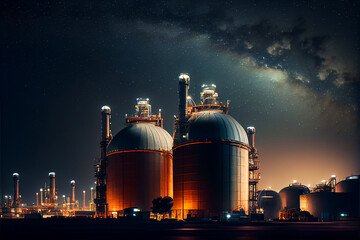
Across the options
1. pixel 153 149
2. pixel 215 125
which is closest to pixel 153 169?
pixel 153 149

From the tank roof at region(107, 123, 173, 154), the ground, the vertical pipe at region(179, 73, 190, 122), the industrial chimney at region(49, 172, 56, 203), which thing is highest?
the vertical pipe at region(179, 73, 190, 122)

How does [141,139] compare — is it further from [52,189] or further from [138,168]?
[52,189]

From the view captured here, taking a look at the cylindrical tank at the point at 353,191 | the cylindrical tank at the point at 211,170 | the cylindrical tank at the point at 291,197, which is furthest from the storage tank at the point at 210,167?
the cylindrical tank at the point at 291,197

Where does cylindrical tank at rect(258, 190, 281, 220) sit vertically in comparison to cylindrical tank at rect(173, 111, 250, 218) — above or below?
below

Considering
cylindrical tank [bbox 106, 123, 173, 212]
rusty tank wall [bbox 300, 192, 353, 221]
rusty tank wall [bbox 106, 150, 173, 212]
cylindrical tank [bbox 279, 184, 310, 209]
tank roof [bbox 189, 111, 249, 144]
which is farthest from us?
cylindrical tank [bbox 279, 184, 310, 209]

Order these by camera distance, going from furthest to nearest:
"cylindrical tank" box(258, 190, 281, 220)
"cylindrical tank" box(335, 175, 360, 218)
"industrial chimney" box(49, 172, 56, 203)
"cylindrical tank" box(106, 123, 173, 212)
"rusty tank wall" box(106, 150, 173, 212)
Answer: "industrial chimney" box(49, 172, 56, 203)
"cylindrical tank" box(258, 190, 281, 220)
"cylindrical tank" box(335, 175, 360, 218)
"cylindrical tank" box(106, 123, 173, 212)
"rusty tank wall" box(106, 150, 173, 212)

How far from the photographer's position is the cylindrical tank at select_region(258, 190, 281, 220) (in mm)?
90812

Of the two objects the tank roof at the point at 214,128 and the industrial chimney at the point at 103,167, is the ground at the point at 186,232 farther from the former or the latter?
the industrial chimney at the point at 103,167

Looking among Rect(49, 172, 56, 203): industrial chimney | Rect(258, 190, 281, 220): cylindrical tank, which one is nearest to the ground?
Rect(258, 190, 281, 220): cylindrical tank

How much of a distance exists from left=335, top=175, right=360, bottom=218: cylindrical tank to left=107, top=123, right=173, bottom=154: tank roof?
37.6 meters

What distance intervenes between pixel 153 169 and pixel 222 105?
57.0 feet

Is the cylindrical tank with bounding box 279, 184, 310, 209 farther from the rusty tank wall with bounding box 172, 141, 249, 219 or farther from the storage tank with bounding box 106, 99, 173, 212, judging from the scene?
the storage tank with bounding box 106, 99, 173, 212

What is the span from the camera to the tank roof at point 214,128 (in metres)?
69.8

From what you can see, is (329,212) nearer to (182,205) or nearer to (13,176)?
(182,205)
